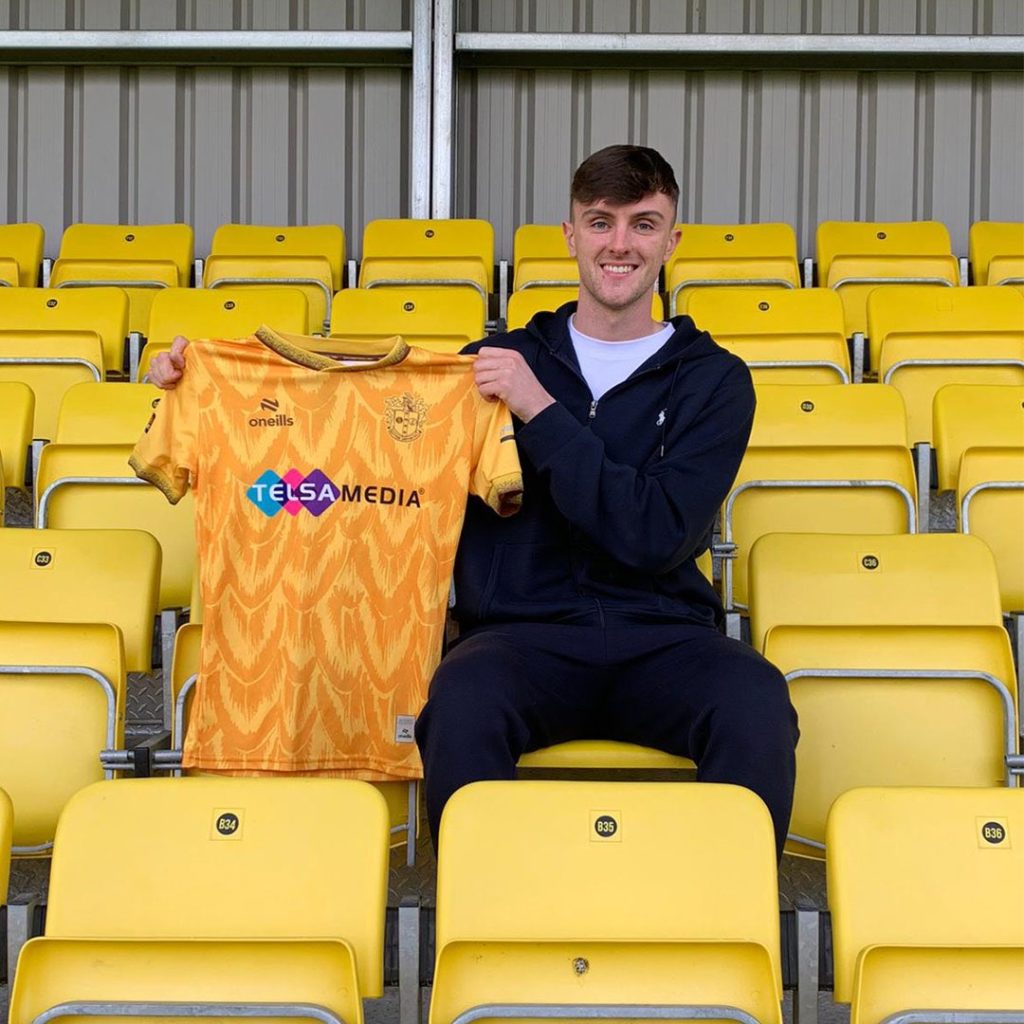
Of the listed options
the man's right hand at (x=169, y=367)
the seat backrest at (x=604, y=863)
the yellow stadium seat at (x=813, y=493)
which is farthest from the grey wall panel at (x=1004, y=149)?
the seat backrest at (x=604, y=863)

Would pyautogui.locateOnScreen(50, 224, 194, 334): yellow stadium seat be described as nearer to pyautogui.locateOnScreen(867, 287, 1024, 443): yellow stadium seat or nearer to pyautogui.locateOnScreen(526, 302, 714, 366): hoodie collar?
pyautogui.locateOnScreen(867, 287, 1024, 443): yellow stadium seat

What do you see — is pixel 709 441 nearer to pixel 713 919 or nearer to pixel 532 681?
pixel 532 681

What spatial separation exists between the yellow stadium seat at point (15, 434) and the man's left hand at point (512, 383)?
173cm

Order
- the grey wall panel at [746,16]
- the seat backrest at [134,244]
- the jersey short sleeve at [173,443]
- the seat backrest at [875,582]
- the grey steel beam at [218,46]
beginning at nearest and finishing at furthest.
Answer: the jersey short sleeve at [173,443] → the seat backrest at [875,582] → the seat backrest at [134,244] → the grey steel beam at [218,46] → the grey wall panel at [746,16]

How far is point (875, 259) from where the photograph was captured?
6227 mm

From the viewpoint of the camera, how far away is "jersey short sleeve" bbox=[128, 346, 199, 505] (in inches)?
114

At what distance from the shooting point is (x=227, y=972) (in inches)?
79.3

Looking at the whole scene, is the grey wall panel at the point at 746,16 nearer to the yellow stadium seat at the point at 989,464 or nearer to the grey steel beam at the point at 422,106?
the grey steel beam at the point at 422,106

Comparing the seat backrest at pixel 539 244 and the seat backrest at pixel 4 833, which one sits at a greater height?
the seat backrest at pixel 539 244

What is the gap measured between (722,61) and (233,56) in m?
2.36

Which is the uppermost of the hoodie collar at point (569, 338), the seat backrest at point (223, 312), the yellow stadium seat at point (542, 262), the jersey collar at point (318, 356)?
the yellow stadium seat at point (542, 262)

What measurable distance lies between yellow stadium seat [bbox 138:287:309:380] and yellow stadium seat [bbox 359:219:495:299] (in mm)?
736

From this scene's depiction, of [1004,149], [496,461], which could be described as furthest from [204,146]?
[496,461]

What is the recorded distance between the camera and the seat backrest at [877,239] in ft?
21.3
